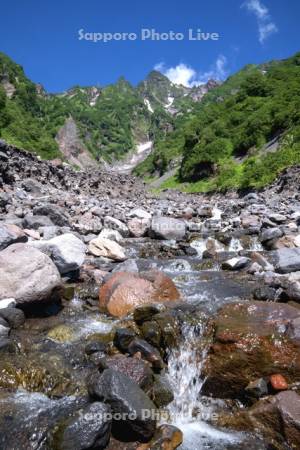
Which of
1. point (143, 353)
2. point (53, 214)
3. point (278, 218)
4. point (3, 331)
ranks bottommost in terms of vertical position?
point (143, 353)

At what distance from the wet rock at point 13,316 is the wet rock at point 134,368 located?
5.93ft

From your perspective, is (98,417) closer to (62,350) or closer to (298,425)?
(62,350)

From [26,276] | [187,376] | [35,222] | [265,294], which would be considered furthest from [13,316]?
[35,222]

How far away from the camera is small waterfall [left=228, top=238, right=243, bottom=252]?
43.2 feet

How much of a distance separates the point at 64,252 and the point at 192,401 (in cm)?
421

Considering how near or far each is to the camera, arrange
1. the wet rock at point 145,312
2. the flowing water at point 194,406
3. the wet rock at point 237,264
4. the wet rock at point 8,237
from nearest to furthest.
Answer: the flowing water at point 194,406, the wet rock at point 145,312, the wet rock at point 8,237, the wet rock at point 237,264

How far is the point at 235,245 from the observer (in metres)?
13.4

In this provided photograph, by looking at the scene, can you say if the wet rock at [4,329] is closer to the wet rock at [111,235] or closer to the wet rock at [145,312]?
the wet rock at [145,312]

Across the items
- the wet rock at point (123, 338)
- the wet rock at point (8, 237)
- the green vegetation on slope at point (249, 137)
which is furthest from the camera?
the green vegetation on slope at point (249, 137)

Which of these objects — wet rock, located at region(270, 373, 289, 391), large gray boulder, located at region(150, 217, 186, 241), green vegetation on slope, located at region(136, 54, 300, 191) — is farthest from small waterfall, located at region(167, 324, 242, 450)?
green vegetation on slope, located at region(136, 54, 300, 191)

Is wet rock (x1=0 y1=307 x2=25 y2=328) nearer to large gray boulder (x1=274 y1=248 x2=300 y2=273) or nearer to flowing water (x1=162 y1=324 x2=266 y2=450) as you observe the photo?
flowing water (x1=162 y1=324 x2=266 y2=450)

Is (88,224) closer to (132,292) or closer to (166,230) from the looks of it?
(166,230)

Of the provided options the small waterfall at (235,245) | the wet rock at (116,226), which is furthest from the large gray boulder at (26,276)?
the wet rock at (116,226)

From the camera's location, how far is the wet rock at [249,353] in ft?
16.8
